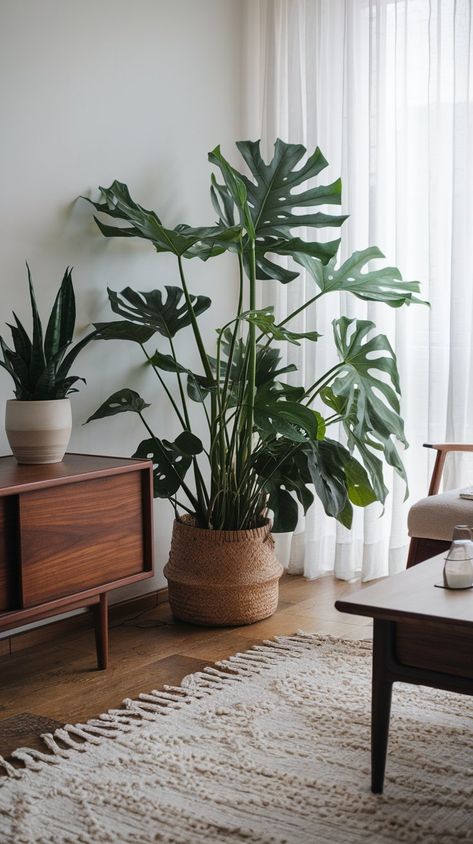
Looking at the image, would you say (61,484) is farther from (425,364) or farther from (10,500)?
(425,364)

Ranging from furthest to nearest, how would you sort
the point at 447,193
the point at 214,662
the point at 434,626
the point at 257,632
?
the point at 447,193, the point at 257,632, the point at 214,662, the point at 434,626

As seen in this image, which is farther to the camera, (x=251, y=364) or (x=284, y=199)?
(x=284, y=199)

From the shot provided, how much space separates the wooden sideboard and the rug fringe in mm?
310

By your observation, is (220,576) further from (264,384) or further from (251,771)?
(251,771)

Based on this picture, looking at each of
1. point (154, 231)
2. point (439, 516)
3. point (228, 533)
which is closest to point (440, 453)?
point (439, 516)

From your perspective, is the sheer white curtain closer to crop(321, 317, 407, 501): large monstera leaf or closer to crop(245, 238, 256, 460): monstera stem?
crop(321, 317, 407, 501): large monstera leaf

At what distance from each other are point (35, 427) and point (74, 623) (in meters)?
0.83

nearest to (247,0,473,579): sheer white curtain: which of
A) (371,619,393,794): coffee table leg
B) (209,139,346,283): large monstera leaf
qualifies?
(209,139,346,283): large monstera leaf

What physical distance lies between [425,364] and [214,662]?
1509 mm

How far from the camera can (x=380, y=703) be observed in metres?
2.00

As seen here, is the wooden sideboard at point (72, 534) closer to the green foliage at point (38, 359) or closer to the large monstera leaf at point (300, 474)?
the green foliage at point (38, 359)

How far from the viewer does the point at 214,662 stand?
2918 millimetres

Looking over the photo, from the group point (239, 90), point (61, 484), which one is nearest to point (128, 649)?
point (61, 484)

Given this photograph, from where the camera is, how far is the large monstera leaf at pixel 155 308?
3240 mm
